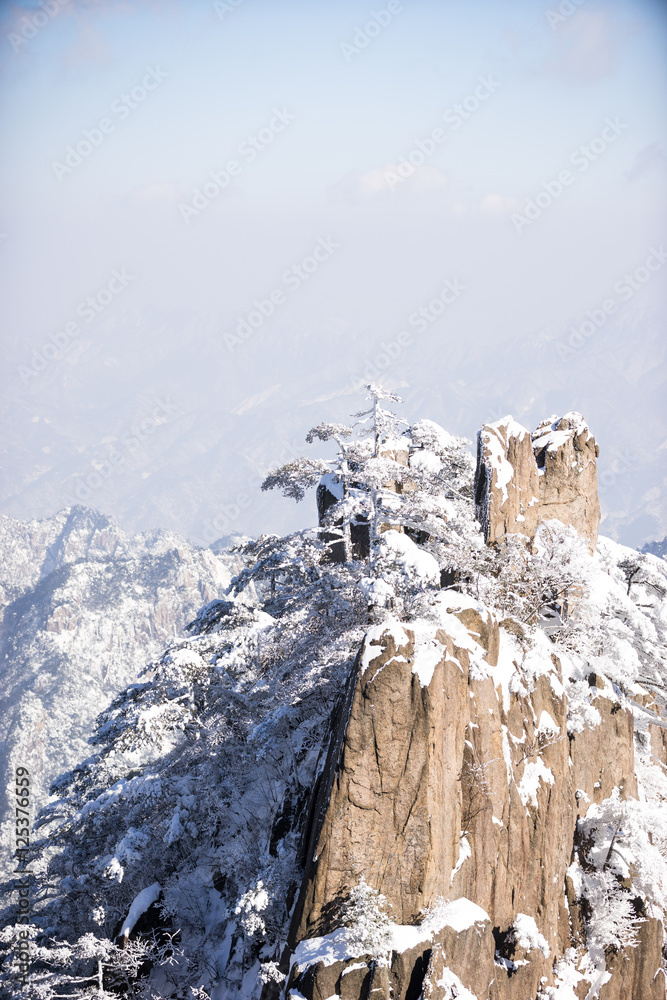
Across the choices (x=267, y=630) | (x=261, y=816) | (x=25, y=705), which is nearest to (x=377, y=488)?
(x=267, y=630)

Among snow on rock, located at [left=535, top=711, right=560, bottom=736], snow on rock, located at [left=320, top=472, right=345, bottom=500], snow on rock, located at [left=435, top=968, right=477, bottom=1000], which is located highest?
snow on rock, located at [left=320, top=472, right=345, bottom=500]

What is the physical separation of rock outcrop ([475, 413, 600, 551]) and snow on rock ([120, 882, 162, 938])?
1749 cm

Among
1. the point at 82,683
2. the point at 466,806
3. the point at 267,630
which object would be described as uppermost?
the point at 82,683

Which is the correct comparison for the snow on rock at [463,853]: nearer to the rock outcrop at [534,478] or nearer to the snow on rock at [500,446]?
the rock outcrop at [534,478]

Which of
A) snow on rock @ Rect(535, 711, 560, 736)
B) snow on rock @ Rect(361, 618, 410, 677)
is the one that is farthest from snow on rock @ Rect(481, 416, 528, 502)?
snow on rock @ Rect(361, 618, 410, 677)

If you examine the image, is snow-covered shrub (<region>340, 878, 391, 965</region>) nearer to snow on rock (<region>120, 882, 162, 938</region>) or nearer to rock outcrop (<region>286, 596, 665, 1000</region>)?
rock outcrop (<region>286, 596, 665, 1000</region>)

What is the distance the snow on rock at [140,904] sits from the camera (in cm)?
2200

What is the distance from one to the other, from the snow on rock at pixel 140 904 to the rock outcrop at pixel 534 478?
17492 millimetres

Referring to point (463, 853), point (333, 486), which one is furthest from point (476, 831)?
point (333, 486)

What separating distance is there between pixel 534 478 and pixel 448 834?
17.0 metres

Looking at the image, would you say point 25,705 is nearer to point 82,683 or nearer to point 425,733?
point 82,683

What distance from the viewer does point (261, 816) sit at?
2372 cm

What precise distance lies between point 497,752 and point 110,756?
1527 centimetres

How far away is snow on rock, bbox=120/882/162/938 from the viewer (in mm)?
22000
